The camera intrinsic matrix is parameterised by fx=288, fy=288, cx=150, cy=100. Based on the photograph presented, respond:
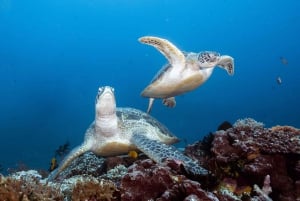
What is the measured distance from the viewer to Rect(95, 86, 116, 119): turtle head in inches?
248

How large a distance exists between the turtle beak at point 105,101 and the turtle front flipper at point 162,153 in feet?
2.83

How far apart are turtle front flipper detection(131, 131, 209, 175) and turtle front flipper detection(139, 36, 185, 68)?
218 cm

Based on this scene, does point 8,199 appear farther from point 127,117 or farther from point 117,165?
point 127,117

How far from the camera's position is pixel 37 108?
278ft

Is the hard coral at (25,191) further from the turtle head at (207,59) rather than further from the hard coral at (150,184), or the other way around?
the turtle head at (207,59)

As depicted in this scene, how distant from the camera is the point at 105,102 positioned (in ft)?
20.9

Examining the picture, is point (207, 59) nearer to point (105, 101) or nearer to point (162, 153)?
point (105, 101)

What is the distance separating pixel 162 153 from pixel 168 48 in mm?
3210

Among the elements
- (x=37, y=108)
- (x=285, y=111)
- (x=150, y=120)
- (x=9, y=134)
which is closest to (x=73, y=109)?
(x=37, y=108)

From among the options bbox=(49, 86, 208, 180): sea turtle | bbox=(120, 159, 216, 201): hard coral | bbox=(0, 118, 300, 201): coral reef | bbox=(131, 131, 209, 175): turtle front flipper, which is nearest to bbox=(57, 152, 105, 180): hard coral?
bbox=(49, 86, 208, 180): sea turtle

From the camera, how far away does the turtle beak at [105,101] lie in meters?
6.29

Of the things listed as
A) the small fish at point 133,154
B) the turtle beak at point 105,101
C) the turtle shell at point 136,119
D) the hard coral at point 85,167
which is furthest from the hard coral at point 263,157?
the hard coral at point 85,167

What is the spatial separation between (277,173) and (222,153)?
2.65 feet

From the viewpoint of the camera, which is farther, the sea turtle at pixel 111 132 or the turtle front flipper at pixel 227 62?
the turtle front flipper at pixel 227 62
